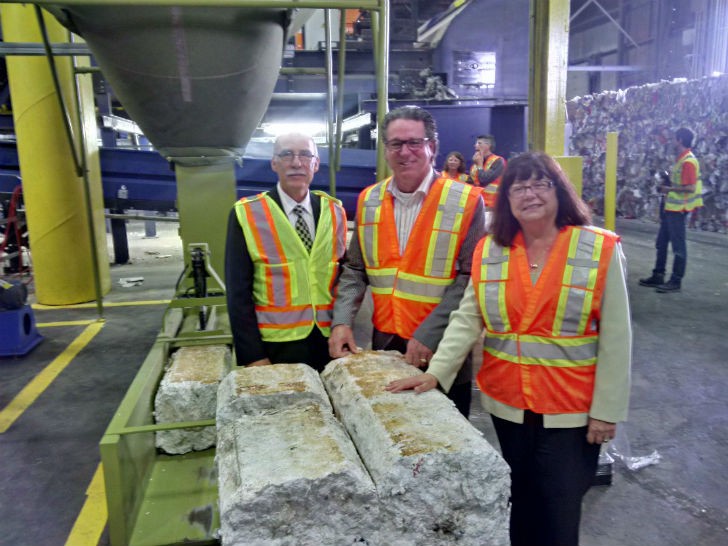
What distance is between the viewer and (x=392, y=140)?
196cm

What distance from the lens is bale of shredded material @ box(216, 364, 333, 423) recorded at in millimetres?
1490

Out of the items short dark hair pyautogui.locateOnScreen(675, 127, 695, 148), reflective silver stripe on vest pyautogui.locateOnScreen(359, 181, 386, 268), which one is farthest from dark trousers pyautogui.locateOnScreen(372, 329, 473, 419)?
short dark hair pyautogui.locateOnScreen(675, 127, 695, 148)

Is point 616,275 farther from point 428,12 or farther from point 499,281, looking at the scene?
point 428,12

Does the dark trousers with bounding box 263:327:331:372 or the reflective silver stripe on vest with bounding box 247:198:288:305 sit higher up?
the reflective silver stripe on vest with bounding box 247:198:288:305

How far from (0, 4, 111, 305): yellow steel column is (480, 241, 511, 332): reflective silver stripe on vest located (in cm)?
529

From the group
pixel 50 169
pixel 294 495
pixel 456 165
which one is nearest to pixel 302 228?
pixel 294 495

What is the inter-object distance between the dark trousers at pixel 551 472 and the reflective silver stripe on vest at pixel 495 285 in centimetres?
29

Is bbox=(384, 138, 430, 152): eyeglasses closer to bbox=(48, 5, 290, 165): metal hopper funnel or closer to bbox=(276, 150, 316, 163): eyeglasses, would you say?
bbox=(276, 150, 316, 163): eyeglasses

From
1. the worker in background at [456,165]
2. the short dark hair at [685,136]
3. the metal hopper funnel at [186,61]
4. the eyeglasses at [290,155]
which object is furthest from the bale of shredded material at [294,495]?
the short dark hair at [685,136]

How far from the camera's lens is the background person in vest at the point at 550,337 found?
63.5 inches

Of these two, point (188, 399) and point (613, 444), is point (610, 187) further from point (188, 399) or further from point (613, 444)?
point (188, 399)

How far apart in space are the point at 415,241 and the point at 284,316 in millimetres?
689

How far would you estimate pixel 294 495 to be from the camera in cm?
112

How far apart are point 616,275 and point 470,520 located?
80cm
